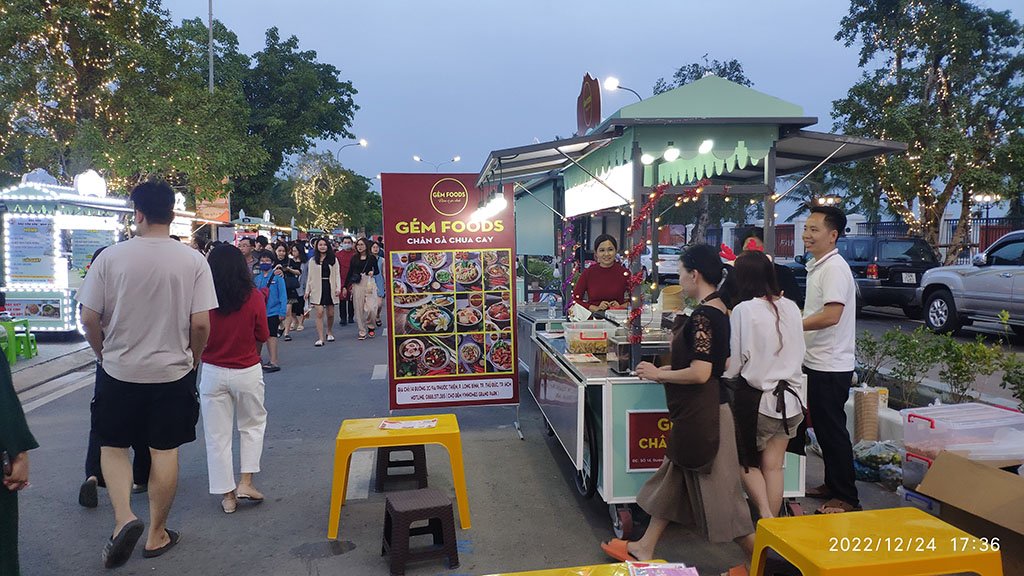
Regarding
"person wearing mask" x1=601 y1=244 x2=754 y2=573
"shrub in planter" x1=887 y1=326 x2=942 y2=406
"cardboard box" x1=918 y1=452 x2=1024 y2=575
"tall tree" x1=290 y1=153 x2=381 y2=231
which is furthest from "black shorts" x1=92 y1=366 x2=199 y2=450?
"tall tree" x1=290 y1=153 x2=381 y2=231

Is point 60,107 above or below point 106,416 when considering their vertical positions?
above

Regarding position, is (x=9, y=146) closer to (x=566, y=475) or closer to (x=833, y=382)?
(x=566, y=475)

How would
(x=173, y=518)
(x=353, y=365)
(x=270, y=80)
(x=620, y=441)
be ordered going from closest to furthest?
(x=620, y=441) < (x=173, y=518) < (x=353, y=365) < (x=270, y=80)

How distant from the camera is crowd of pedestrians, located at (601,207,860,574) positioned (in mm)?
3217

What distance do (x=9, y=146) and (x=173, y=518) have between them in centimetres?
1667

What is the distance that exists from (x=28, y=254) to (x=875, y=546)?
500 inches

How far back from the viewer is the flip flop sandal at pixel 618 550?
11.8 ft

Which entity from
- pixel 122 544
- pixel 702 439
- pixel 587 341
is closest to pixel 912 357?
pixel 587 341

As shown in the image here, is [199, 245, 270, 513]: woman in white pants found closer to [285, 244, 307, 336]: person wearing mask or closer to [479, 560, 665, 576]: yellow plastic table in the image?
[479, 560, 665, 576]: yellow plastic table

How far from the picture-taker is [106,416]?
362 cm

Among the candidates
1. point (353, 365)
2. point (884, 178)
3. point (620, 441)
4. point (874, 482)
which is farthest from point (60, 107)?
point (884, 178)

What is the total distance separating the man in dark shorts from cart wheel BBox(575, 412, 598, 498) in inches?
93.9

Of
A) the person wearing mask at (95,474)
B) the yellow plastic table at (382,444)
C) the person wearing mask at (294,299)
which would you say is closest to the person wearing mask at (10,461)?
the yellow plastic table at (382,444)

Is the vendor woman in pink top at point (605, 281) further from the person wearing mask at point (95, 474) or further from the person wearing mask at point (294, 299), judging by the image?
the person wearing mask at point (294, 299)
